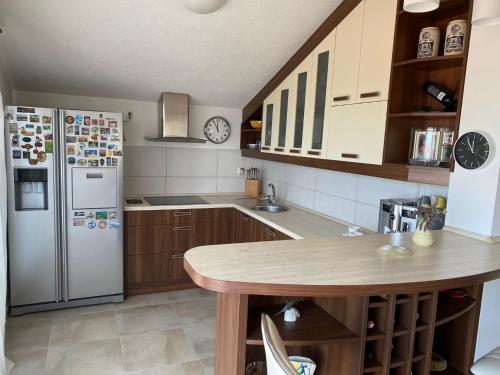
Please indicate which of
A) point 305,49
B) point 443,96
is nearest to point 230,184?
point 305,49

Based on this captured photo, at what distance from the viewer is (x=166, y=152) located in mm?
3920

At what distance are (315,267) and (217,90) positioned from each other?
2718mm

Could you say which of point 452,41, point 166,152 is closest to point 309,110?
→ point 452,41

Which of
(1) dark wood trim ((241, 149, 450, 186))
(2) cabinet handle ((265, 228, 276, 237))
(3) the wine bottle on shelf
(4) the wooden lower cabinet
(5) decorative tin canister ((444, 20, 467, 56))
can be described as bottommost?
(4) the wooden lower cabinet

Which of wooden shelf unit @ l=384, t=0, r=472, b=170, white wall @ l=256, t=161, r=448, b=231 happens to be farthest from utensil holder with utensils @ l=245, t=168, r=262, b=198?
wooden shelf unit @ l=384, t=0, r=472, b=170

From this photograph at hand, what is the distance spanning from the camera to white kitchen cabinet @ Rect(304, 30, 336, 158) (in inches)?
104

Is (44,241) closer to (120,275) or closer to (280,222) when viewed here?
(120,275)

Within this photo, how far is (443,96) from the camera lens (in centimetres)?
197

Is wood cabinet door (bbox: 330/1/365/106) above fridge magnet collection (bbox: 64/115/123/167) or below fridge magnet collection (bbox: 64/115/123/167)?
above

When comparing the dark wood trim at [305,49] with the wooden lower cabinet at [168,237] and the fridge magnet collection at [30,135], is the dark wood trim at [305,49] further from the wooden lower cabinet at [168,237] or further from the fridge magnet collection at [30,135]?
the fridge magnet collection at [30,135]

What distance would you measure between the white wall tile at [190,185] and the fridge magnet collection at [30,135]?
1.33 meters

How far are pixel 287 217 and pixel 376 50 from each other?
1482mm

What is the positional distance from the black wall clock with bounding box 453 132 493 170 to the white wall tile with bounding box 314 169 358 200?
1.05m

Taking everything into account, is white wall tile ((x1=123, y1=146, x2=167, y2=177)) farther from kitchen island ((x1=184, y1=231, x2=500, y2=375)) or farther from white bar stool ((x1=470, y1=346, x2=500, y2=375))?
white bar stool ((x1=470, y1=346, x2=500, y2=375))
